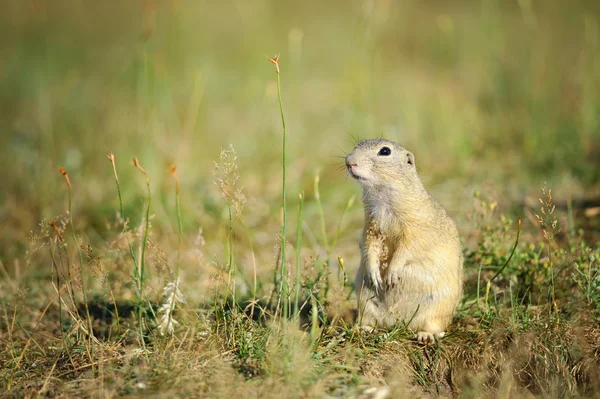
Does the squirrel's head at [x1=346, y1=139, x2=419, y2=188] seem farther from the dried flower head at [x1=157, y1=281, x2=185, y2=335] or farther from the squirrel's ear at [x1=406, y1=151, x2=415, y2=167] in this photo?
the dried flower head at [x1=157, y1=281, x2=185, y2=335]

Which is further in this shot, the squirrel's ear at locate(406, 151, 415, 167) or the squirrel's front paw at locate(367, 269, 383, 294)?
the squirrel's ear at locate(406, 151, 415, 167)

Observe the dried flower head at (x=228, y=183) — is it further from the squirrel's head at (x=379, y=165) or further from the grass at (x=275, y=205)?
the squirrel's head at (x=379, y=165)

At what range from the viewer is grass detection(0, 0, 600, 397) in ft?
9.02

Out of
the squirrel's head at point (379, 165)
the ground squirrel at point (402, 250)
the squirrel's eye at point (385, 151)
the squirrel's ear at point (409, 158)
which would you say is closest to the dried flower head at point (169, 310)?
the ground squirrel at point (402, 250)

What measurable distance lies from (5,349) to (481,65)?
587 cm

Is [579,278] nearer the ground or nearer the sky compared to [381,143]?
nearer the ground

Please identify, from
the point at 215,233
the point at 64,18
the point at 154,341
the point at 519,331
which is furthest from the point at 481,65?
the point at 64,18

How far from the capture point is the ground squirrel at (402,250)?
121 inches

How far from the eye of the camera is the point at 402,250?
3.14 m

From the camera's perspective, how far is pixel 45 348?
312 cm

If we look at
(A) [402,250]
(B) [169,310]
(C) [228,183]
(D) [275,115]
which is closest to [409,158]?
(A) [402,250]

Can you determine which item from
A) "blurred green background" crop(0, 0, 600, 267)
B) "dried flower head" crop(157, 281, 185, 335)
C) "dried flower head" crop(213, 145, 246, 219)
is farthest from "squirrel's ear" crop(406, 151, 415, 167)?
"dried flower head" crop(157, 281, 185, 335)

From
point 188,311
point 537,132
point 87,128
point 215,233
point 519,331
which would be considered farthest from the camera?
point 87,128

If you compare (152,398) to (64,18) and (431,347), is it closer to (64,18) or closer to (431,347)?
(431,347)
